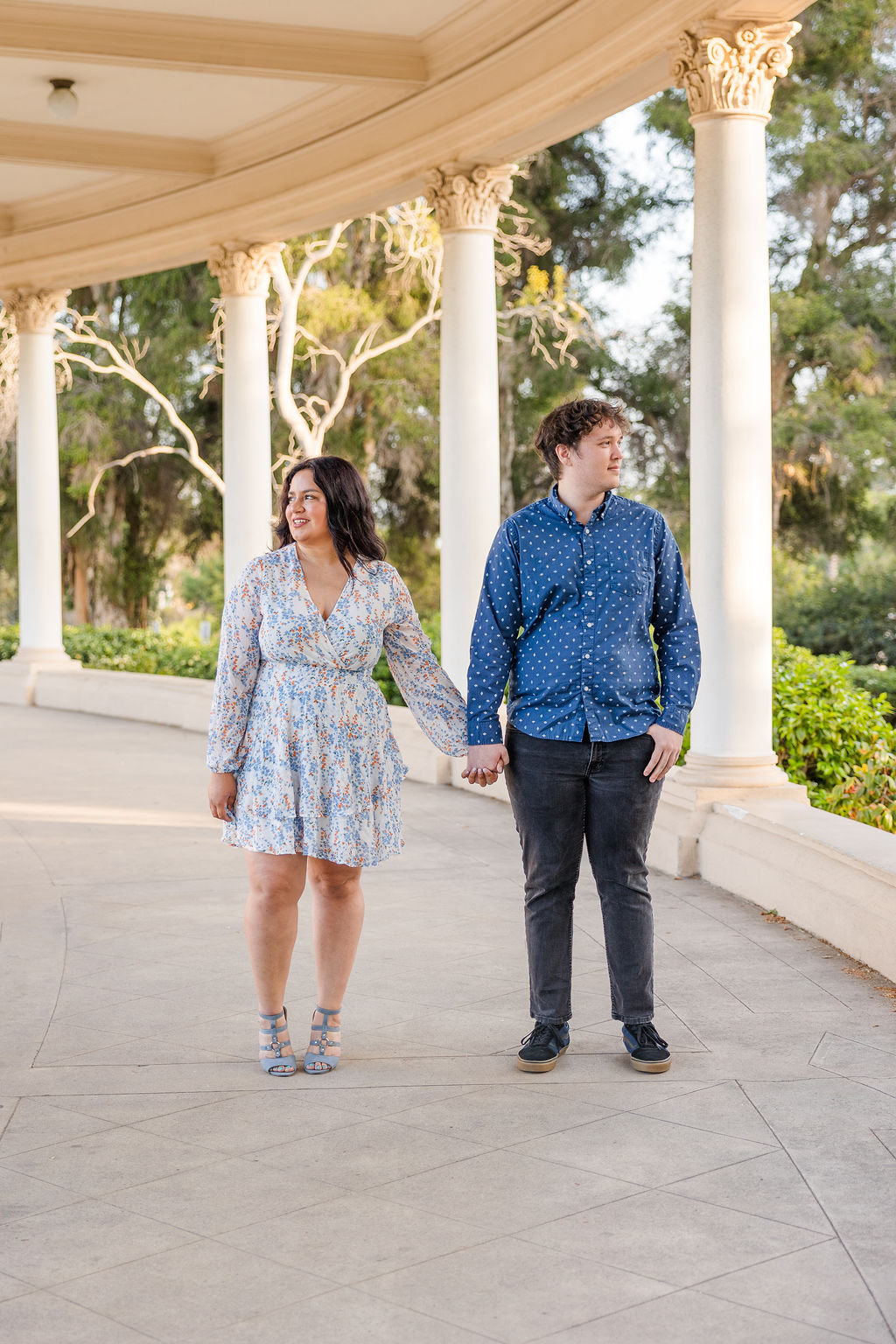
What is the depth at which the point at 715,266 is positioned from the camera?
8.64m

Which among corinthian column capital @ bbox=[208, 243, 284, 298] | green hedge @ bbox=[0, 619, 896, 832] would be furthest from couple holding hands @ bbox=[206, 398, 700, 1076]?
corinthian column capital @ bbox=[208, 243, 284, 298]

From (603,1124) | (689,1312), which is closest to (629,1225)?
(689,1312)

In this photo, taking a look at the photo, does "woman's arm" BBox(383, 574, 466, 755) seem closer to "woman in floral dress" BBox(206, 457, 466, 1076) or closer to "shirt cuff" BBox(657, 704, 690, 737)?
"woman in floral dress" BBox(206, 457, 466, 1076)

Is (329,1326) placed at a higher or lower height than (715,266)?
lower

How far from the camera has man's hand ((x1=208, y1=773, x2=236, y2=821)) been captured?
5172mm

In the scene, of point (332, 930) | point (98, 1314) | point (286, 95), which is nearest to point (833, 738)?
point (332, 930)

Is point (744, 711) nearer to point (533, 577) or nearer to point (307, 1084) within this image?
point (533, 577)

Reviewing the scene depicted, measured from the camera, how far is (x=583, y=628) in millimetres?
5141

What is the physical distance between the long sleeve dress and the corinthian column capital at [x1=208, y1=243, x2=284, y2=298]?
10.7 metres

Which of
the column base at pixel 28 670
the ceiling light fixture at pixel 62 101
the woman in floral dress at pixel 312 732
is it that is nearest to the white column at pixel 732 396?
the woman in floral dress at pixel 312 732

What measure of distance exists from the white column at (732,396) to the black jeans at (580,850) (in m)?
3.49

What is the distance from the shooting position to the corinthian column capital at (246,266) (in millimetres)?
15133

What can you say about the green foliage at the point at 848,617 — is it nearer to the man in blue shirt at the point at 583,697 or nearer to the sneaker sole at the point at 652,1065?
the man in blue shirt at the point at 583,697

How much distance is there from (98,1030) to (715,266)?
5.56m
